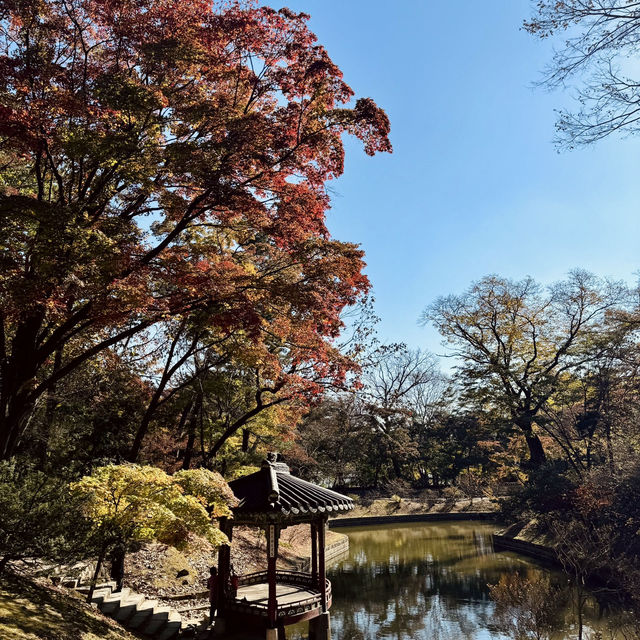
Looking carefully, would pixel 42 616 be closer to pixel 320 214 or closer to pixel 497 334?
pixel 320 214

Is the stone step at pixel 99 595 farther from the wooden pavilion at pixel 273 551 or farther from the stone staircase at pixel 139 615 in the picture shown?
the wooden pavilion at pixel 273 551

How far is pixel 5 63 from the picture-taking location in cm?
695

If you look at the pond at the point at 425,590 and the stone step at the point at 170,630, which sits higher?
the stone step at the point at 170,630

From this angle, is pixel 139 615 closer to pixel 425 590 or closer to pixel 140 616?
pixel 140 616

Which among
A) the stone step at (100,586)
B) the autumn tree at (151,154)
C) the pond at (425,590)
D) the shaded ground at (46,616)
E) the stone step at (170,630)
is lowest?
the pond at (425,590)

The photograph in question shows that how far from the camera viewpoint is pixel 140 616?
8.74 meters

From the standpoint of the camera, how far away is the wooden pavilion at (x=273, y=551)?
8.45 meters

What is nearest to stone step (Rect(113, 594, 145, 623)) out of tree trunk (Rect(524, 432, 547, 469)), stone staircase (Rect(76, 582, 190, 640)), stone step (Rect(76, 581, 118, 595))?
stone staircase (Rect(76, 582, 190, 640))

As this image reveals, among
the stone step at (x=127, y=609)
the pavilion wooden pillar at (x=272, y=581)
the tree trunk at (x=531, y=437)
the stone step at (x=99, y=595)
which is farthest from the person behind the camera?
the tree trunk at (x=531, y=437)

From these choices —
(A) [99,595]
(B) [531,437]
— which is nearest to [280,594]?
(A) [99,595]

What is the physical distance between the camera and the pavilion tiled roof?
8.49 meters

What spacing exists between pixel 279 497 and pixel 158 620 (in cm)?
327

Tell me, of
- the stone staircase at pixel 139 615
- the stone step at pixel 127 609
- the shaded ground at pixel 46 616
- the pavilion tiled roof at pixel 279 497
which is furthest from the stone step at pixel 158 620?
the pavilion tiled roof at pixel 279 497

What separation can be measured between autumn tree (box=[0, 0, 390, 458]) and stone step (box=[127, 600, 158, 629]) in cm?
377
